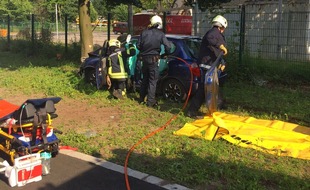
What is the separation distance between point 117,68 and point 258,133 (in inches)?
151

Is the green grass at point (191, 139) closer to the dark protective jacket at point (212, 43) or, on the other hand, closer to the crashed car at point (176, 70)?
the crashed car at point (176, 70)

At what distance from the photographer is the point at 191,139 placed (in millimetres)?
6090

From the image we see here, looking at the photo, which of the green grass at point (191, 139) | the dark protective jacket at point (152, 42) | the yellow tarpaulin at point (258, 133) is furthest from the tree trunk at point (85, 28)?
the yellow tarpaulin at point (258, 133)

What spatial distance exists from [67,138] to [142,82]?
265 cm

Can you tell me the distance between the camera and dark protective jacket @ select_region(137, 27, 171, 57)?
7.94m

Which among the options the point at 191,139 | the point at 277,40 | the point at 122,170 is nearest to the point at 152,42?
the point at 191,139

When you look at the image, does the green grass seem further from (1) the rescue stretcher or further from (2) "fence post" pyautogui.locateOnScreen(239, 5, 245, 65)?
(1) the rescue stretcher

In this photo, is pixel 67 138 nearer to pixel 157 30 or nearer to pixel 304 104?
pixel 157 30

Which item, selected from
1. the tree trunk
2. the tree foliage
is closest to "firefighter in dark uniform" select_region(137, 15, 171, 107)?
the tree trunk

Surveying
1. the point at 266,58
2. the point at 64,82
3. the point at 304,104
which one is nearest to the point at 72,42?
the point at 64,82

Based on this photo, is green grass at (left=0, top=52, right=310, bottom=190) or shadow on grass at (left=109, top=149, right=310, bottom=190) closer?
shadow on grass at (left=109, top=149, right=310, bottom=190)

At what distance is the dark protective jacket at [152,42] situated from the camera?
26.0ft

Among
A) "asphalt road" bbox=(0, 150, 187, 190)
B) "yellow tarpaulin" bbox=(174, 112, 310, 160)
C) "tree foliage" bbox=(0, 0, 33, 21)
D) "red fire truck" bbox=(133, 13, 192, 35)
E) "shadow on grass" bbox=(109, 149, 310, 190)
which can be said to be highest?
"tree foliage" bbox=(0, 0, 33, 21)

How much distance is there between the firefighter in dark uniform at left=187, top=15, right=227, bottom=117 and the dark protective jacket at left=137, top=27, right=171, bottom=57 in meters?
0.98
